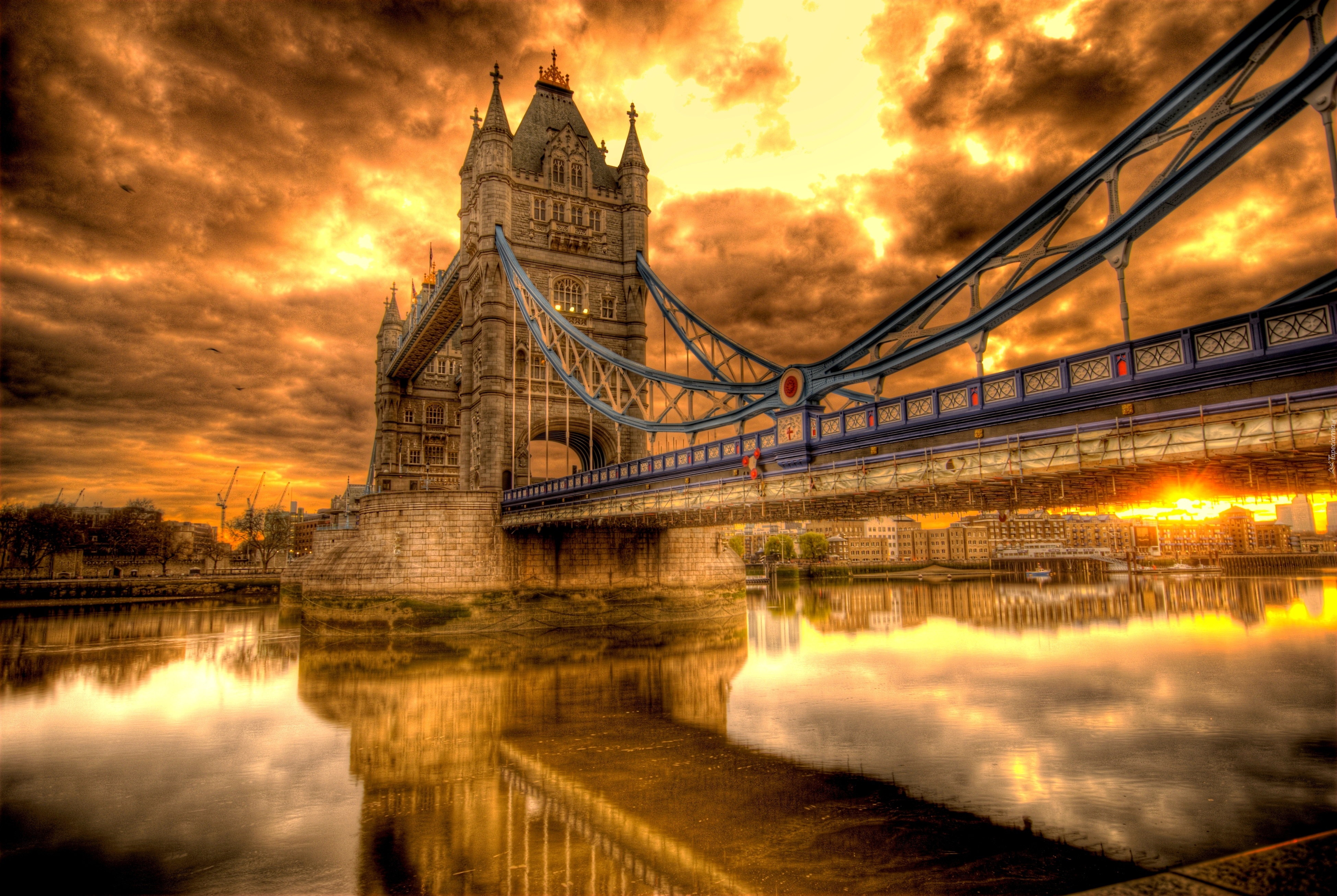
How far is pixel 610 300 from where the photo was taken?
3659cm

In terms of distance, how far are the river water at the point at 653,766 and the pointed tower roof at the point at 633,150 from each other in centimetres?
2580

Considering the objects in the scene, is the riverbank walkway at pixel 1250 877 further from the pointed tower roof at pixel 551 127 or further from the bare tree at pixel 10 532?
the bare tree at pixel 10 532

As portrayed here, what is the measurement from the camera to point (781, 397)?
15.9 metres

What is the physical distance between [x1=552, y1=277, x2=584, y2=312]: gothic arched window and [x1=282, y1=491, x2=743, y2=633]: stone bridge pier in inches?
441

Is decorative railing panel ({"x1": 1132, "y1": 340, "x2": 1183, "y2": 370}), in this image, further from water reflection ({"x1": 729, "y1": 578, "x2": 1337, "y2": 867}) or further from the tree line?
the tree line

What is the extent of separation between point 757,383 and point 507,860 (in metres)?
12.1

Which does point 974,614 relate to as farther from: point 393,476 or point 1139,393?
point 393,476

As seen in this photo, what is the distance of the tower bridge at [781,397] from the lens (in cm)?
902

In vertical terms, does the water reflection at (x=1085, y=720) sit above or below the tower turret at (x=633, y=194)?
below

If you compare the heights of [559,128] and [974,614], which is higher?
[559,128]

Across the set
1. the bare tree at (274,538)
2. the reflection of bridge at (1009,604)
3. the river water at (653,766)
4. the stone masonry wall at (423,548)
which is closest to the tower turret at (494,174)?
the stone masonry wall at (423,548)

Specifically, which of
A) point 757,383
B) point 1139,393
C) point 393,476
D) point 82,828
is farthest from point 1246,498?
point 393,476

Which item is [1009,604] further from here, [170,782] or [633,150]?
[170,782]

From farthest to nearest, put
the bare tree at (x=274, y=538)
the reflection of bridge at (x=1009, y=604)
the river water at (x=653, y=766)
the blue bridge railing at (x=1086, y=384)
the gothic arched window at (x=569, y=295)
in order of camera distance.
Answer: the bare tree at (x=274, y=538) < the gothic arched window at (x=569, y=295) < the reflection of bridge at (x=1009, y=604) < the blue bridge railing at (x=1086, y=384) < the river water at (x=653, y=766)
